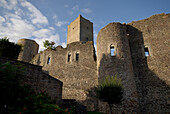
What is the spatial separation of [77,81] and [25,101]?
11.5 m

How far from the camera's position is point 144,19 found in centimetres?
1622

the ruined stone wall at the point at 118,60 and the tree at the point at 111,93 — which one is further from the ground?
the ruined stone wall at the point at 118,60

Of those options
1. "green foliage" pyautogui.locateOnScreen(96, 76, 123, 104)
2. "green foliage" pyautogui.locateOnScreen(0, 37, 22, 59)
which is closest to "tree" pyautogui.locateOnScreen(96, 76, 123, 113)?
"green foliage" pyautogui.locateOnScreen(96, 76, 123, 104)

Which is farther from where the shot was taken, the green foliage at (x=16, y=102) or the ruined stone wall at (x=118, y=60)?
the ruined stone wall at (x=118, y=60)

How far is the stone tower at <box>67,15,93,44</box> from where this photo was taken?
27317mm

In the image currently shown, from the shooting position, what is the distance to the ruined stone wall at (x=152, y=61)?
493 inches

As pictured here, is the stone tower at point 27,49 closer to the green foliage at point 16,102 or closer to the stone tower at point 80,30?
the stone tower at point 80,30

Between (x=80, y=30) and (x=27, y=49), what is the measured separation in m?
11.2

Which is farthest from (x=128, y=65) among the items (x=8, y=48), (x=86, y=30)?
(x=86, y=30)

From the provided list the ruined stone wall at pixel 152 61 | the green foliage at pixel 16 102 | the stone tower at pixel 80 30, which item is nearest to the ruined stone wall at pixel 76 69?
the ruined stone wall at pixel 152 61

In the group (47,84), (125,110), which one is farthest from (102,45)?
(47,84)

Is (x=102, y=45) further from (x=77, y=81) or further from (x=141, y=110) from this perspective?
(x=141, y=110)

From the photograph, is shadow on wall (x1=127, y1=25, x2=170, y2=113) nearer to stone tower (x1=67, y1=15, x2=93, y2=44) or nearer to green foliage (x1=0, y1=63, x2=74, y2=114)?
green foliage (x1=0, y1=63, x2=74, y2=114)

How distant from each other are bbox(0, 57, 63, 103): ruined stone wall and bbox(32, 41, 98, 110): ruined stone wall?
5.44 m
